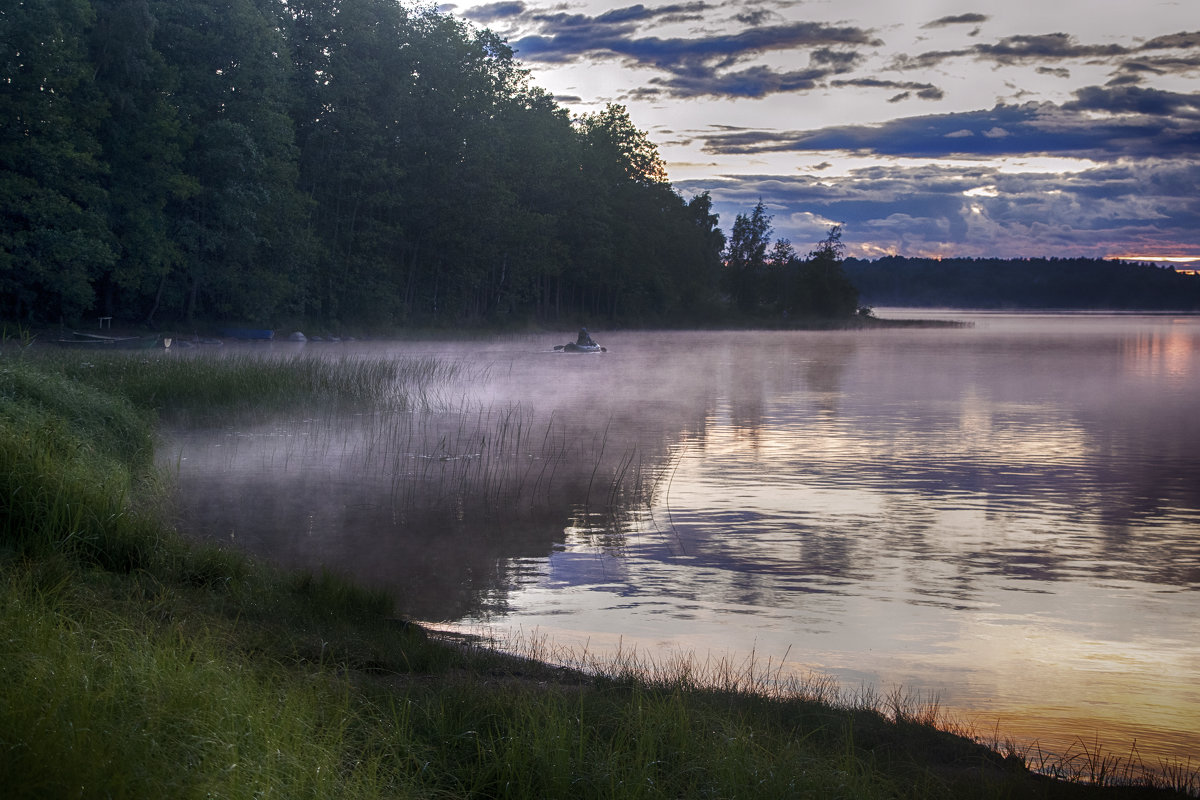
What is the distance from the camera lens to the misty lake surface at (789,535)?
8047 millimetres

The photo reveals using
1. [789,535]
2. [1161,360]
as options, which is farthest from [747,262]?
[789,535]

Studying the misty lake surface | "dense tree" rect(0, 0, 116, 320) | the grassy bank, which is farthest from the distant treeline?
the grassy bank

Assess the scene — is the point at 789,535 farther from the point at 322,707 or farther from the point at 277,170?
the point at 277,170

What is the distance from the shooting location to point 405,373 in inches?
1043

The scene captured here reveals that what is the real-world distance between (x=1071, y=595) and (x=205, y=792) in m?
8.66

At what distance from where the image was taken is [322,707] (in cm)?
522

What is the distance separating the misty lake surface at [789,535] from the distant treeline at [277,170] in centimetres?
2362

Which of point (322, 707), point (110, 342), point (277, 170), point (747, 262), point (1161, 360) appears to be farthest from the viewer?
point (747, 262)

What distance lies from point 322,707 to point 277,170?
4971 centimetres

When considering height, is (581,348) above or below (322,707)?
above

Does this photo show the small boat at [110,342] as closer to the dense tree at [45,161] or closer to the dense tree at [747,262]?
the dense tree at [45,161]

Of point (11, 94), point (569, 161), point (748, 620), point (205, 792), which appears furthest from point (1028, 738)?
point (569, 161)

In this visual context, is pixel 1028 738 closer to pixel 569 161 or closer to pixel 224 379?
pixel 224 379

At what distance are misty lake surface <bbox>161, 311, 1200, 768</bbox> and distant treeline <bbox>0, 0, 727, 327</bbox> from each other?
23.6m
